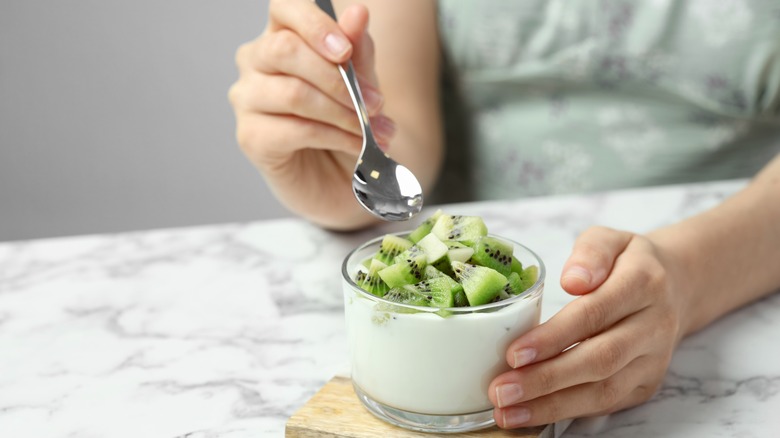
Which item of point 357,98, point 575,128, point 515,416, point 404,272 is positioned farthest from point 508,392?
point 575,128

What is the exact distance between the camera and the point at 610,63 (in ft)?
5.20

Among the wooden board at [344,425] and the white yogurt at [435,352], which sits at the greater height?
the white yogurt at [435,352]

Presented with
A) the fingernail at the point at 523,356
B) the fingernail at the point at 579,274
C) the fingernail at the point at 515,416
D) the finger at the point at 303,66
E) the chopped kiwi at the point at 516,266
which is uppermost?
the finger at the point at 303,66

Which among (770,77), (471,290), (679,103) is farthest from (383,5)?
(471,290)

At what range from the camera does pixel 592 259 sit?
2.75 feet

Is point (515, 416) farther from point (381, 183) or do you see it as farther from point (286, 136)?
point (286, 136)

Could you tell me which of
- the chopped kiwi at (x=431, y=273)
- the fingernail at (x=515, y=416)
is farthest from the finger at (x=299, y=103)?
the fingernail at (x=515, y=416)

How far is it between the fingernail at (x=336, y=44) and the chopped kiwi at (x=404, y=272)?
12.4 inches

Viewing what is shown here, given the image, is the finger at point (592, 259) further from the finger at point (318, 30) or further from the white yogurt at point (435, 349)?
the finger at point (318, 30)

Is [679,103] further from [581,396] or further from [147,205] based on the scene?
[147,205]

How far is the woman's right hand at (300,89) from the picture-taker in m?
1.00

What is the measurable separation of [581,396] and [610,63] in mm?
940

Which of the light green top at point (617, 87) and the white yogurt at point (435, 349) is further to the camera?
the light green top at point (617, 87)

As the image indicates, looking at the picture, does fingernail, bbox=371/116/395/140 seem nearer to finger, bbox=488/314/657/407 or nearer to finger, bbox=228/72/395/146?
finger, bbox=228/72/395/146
